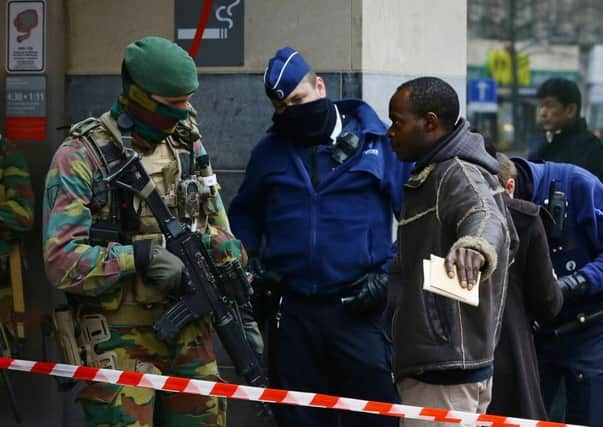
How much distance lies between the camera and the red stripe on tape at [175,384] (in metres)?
4.40

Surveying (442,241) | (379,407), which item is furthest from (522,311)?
(442,241)

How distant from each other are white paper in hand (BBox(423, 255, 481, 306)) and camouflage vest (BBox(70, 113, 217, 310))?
3.75 feet

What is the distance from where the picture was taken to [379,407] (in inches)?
182

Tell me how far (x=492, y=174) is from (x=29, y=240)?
2.59 meters

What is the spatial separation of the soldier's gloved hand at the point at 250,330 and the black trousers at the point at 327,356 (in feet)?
1.26

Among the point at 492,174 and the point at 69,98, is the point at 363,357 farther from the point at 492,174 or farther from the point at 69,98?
the point at 69,98

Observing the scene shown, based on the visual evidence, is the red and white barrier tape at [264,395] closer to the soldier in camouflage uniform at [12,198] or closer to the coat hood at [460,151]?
the coat hood at [460,151]

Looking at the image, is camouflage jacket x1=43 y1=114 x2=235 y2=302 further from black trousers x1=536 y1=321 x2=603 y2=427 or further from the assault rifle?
black trousers x1=536 y1=321 x2=603 y2=427

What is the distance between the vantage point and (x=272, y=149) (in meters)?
5.35

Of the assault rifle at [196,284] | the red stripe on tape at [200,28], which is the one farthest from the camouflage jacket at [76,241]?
the red stripe on tape at [200,28]

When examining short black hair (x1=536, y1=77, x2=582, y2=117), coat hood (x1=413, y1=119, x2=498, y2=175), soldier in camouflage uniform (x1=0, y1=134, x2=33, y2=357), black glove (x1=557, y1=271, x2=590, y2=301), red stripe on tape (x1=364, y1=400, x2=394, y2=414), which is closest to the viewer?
coat hood (x1=413, y1=119, x2=498, y2=175)

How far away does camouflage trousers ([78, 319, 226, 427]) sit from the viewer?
4379 mm

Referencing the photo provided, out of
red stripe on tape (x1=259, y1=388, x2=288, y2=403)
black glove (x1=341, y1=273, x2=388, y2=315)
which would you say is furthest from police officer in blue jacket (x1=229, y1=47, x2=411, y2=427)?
red stripe on tape (x1=259, y1=388, x2=288, y2=403)

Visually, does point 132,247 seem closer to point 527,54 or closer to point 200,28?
point 200,28
